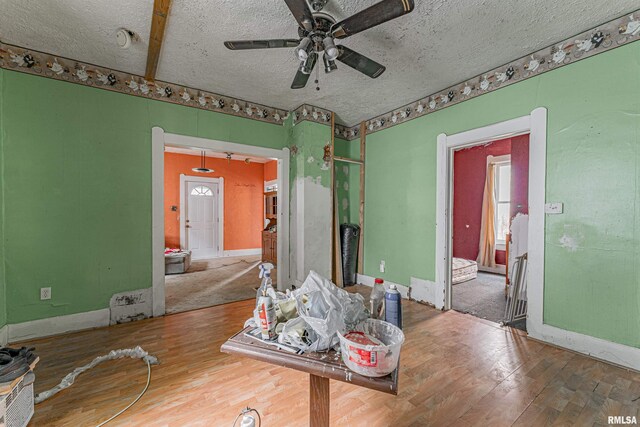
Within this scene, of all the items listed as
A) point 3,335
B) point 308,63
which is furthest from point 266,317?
point 3,335

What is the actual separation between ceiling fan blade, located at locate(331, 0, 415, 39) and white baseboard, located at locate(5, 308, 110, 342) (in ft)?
11.3

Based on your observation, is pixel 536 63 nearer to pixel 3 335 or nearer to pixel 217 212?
pixel 3 335

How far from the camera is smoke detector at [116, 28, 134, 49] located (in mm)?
2098

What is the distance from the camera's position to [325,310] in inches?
40.0

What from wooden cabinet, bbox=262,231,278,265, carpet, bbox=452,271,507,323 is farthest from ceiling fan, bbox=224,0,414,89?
wooden cabinet, bbox=262,231,278,265

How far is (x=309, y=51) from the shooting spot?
71.1 inches

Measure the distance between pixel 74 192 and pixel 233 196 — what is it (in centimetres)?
469

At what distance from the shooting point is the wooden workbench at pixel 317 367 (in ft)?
2.64

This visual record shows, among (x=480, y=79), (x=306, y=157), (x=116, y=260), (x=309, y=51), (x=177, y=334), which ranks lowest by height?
(x=177, y=334)

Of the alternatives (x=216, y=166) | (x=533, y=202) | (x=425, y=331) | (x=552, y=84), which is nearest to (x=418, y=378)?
(x=425, y=331)

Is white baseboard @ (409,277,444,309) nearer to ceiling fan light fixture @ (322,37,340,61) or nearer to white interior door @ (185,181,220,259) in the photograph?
ceiling fan light fixture @ (322,37,340,61)

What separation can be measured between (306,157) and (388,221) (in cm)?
156

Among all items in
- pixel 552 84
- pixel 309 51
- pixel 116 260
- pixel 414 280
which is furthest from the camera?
pixel 414 280

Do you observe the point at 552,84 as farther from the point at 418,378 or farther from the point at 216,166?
the point at 216,166
